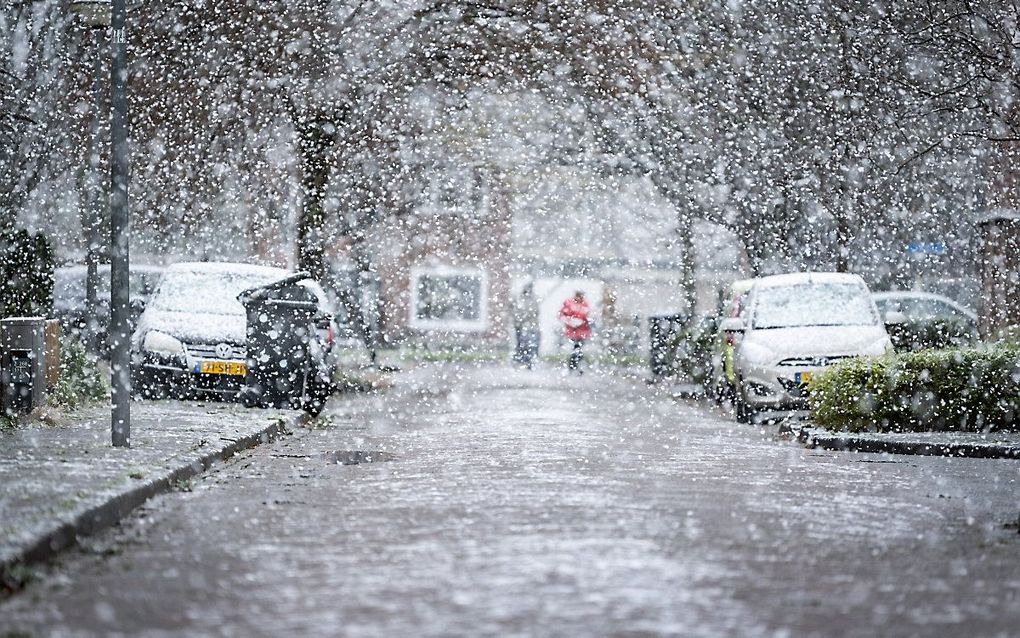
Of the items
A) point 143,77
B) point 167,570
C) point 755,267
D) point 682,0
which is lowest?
point 167,570

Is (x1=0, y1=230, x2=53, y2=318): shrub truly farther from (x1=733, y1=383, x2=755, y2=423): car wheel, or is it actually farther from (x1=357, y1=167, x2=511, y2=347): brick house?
(x1=357, y1=167, x2=511, y2=347): brick house

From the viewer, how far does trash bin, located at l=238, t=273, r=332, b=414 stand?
17484 mm

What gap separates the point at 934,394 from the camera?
1531 cm

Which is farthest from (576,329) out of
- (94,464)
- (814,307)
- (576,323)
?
(94,464)

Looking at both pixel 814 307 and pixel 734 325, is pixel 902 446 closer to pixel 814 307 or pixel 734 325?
pixel 814 307

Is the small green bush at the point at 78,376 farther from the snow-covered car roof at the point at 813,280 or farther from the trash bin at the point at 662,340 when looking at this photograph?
the trash bin at the point at 662,340

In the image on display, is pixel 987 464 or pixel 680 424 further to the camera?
pixel 680 424

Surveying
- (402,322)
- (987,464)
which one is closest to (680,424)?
(987,464)

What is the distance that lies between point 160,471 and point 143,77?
45.8 ft

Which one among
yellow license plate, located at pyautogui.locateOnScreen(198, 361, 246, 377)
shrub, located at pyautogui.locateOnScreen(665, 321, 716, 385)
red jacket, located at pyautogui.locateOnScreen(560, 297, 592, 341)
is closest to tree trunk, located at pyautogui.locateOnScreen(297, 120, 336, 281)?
shrub, located at pyautogui.locateOnScreen(665, 321, 716, 385)

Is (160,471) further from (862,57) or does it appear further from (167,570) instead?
(862,57)

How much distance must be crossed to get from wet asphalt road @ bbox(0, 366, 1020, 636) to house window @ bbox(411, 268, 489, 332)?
39.3m

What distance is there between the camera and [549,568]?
6.93 meters

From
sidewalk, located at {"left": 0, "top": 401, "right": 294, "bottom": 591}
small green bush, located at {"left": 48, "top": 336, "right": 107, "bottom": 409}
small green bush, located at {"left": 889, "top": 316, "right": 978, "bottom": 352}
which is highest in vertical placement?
small green bush, located at {"left": 889, "top": 316, "right": 978, "bottom": 352}
